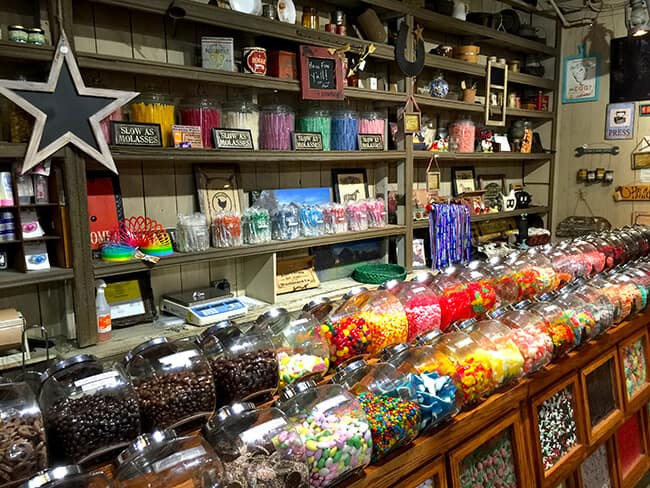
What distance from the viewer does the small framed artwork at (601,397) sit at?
180 cm

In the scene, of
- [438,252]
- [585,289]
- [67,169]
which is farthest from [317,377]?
[438,252]

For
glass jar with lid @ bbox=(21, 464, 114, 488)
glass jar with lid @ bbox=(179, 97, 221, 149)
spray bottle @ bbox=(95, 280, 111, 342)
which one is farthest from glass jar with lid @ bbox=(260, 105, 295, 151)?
glass jar with lid @ bbox=(21, 464, 114, 488)

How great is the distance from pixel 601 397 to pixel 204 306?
1.72 m

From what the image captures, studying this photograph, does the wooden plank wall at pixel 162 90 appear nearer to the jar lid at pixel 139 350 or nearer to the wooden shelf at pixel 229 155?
the wooden shelf at pixel 229 155

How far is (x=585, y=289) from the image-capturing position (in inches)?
73.9

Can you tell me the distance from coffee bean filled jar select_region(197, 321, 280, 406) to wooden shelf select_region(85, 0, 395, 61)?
1619mm

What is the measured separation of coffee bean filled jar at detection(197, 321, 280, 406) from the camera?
1.18m

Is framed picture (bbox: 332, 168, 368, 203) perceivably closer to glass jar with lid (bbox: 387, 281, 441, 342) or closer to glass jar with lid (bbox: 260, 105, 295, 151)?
glass jar with lid (bbox: 260, 105, 295, 151)

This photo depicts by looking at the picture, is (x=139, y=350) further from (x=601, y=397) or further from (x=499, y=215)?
(x=499, y=215)

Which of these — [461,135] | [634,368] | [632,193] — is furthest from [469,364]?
[632,193]

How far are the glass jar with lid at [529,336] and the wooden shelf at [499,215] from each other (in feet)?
6.44

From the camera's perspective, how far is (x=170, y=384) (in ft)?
3.51

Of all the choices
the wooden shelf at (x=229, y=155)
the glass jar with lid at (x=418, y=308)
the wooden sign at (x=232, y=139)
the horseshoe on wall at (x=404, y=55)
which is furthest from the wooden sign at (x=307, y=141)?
the glass jar with lid at (x=418, y=308)

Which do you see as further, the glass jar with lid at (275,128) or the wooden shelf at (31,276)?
the glass jar with lid at (275,128)
